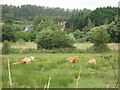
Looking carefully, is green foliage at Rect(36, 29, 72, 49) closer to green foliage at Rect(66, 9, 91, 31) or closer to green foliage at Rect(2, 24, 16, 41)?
green foliage at Rect(2, 24, 16, 41)

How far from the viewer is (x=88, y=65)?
9.34m

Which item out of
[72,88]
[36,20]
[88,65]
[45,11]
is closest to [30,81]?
[72,88]

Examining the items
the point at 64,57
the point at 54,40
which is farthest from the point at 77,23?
the point at 64,57

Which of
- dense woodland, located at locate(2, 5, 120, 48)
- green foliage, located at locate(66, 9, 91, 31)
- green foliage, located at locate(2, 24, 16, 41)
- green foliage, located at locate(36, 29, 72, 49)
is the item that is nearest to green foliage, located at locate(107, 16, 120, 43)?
dense woodland, located at locate(2, 5, 120, 48)

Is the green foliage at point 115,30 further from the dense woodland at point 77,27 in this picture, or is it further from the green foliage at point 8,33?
the green foliage at point 8,33

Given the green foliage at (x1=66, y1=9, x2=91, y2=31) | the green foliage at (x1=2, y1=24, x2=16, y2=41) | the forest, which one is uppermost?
the green foliage at (x1=66, y1=9, x2=91, y2=31)

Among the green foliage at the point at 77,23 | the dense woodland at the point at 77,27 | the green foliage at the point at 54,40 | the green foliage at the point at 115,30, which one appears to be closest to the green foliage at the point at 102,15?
the dense woodland at the point at 77,27

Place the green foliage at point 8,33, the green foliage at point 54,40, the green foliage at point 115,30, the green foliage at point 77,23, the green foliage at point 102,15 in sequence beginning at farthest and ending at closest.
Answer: the green foliage at point 77,23 → the green foliage at point 102,15 → the green foliage at point 8,33 → the green foliage at point 115,30 → the green foliage at point 54,40

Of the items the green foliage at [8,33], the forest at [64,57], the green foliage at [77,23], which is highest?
the green foliage at [77,23]

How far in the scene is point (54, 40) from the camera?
22.8 meters

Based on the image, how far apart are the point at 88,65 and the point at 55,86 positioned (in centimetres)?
365

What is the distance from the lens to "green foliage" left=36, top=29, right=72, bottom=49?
74.1ft

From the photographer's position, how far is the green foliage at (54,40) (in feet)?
74.1

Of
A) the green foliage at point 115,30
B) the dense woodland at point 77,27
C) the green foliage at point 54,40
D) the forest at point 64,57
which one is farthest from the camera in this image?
the dense woodland at point 77,27
